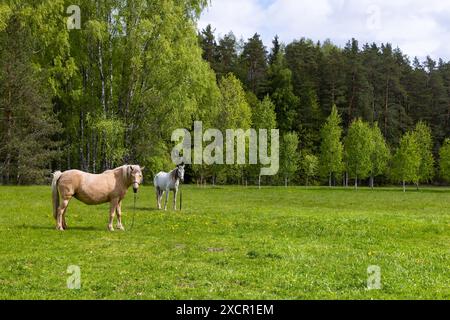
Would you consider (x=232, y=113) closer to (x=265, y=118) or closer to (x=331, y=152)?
(x=265, y=118)

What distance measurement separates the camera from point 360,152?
75.1 meters

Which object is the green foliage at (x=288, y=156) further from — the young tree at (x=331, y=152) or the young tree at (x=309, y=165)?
the young tree at (x=309, y=165)

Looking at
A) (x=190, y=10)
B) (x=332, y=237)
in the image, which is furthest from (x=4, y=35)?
(x=332, y=237)

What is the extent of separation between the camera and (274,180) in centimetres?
7819

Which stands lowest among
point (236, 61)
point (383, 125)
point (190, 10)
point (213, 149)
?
point (213, 149)

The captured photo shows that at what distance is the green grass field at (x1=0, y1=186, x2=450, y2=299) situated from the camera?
9.71m

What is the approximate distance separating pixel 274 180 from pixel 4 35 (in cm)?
4695

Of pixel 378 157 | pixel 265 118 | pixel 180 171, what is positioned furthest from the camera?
pixel 378 157

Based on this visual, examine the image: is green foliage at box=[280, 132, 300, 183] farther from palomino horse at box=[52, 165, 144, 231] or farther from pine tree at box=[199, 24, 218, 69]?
palomino horse at box=[52, 165, 144, 231]

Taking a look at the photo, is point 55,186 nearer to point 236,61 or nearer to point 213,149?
point 213,149

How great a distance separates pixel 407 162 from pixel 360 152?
7.11 meters

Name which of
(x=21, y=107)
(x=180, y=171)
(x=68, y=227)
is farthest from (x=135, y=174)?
(x=21, y=107)

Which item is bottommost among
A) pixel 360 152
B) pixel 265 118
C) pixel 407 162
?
pixel 407 162
